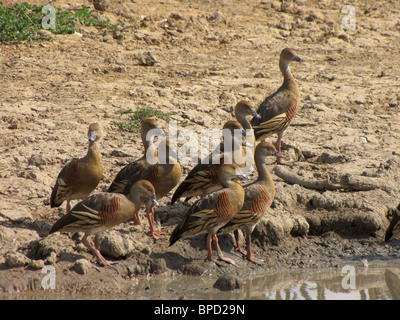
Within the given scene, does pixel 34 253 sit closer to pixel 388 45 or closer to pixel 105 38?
pixel 105 38

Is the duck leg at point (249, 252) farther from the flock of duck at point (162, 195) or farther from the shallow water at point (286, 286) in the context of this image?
the shallow water at point (286, 286)

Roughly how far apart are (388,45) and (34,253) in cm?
1014

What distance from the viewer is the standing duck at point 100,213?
7.95m

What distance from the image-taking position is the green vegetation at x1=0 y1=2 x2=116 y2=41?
13.2 meters

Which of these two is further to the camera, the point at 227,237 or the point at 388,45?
the point at 388,45

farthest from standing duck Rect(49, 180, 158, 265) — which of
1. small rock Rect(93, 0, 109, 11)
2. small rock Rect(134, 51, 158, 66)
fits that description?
small rock Rect(93, 0, 109, 11)

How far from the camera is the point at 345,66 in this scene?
14.2 metres

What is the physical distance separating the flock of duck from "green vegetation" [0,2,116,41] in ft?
14.8

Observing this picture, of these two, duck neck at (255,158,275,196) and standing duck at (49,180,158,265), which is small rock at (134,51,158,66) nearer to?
duck neck at (255,158,275,196)

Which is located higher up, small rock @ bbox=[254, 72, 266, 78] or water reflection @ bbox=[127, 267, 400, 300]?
small rock @ bbox=[254, 72, 266, 78]

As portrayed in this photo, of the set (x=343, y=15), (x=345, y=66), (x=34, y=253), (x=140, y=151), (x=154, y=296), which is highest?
(x=343, y=15)

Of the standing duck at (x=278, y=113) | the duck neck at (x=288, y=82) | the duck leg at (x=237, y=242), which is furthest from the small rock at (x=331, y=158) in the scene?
the duck leg at (x=237, y=242)

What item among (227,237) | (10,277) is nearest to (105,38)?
(227,237)

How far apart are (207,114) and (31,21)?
425 centimetres
